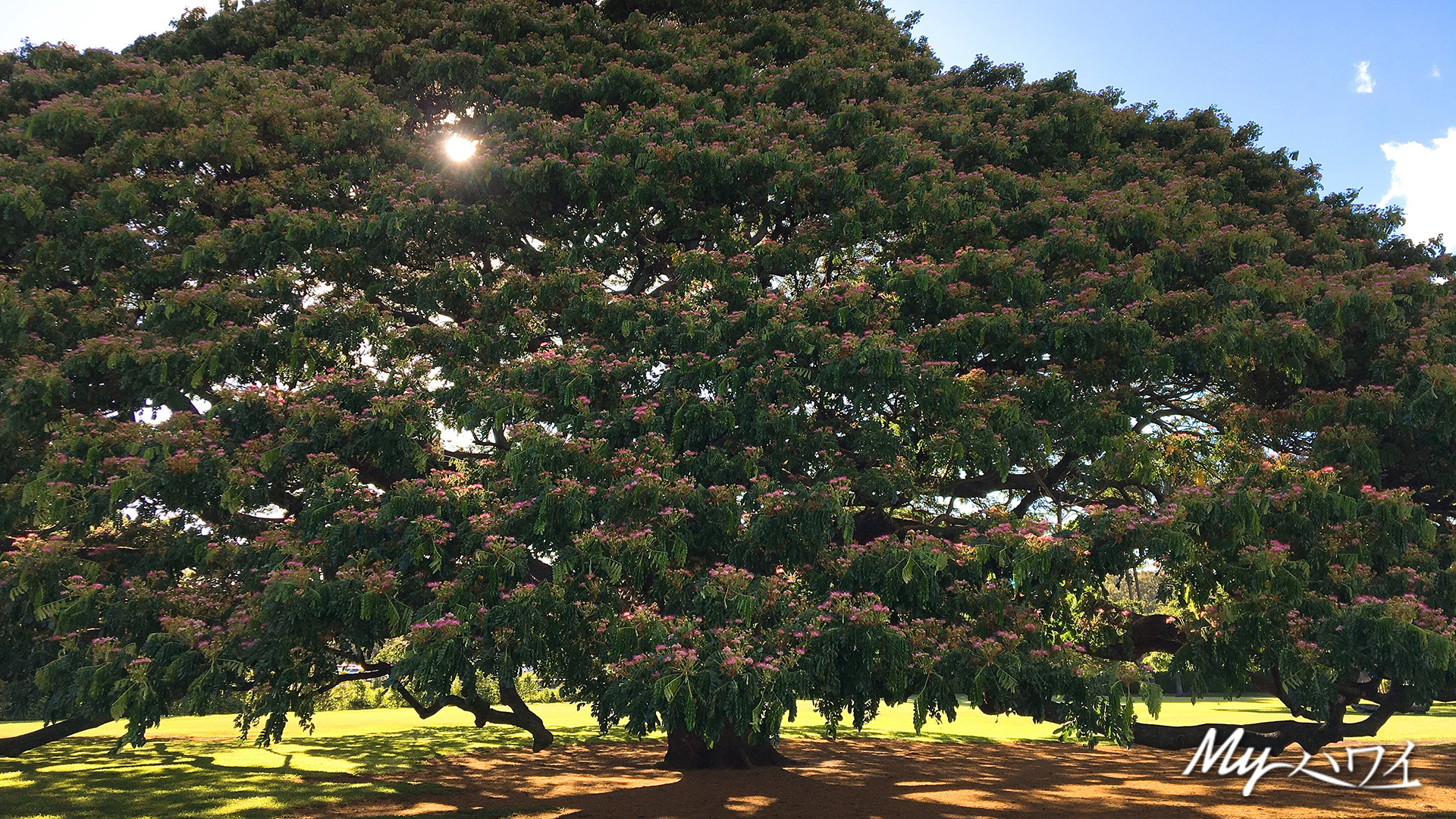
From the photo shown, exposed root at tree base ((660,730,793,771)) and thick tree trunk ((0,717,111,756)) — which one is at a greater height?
thick tree trunk ((0,717,111,756))

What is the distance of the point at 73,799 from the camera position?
15.1 meters

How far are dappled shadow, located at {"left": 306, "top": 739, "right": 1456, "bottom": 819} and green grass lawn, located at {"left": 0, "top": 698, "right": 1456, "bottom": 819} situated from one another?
148cm

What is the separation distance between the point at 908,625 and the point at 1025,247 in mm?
6671

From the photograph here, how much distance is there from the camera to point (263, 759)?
2112 cm

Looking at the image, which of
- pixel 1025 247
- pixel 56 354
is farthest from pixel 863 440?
pixel 56 354

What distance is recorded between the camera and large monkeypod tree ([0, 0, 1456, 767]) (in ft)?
32.0

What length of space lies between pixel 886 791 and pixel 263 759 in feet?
49.3

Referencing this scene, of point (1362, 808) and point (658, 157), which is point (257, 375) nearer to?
point (658, 157)

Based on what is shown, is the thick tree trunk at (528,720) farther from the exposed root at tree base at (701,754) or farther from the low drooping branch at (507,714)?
the exposed root at tree base at (701,754)

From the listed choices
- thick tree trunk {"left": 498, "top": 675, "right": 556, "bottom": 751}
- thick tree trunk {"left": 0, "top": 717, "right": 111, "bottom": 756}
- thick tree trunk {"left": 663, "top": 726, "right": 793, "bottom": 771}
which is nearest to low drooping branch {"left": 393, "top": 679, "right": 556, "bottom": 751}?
thick tree trunk {"left": 498, "top": 675, "right": 556, "bottom": 751}

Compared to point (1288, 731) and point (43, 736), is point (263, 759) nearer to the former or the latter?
point (43, 736)

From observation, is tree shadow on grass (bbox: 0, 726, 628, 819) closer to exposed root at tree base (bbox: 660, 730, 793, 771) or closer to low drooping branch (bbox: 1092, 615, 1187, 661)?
exposed root at tree base (bbox: 660, 730, 793, 771)

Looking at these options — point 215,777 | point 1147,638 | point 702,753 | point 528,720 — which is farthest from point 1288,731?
point 215,777

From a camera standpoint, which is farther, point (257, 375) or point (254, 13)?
point (254, 13)
